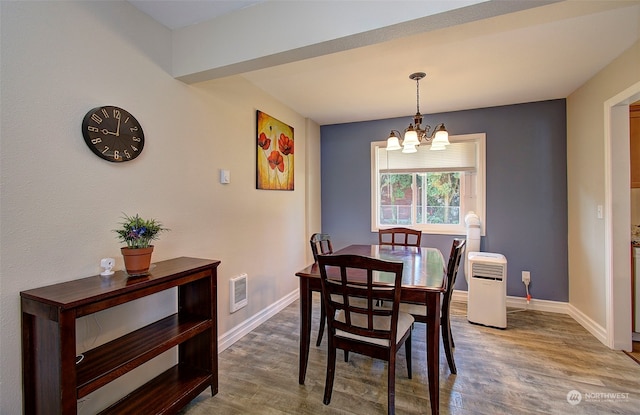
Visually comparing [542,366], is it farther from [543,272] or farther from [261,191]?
[261,191]

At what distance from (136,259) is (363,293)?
49.0 inches

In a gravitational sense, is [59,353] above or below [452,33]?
below

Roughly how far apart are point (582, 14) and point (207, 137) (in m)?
2.68

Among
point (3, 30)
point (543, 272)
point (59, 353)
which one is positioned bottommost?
point (543, 272)

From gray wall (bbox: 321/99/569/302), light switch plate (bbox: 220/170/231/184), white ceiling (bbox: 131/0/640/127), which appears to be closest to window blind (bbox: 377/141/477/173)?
gray wall (bbox: 321/99/569/302)

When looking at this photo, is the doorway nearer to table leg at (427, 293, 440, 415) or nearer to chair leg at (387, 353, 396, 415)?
table leg at (427, 293, 440, 415)

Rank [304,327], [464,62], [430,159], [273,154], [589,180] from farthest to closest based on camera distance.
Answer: [430,159] → [273,154] → [589,180] → [464,62] → [304,327]

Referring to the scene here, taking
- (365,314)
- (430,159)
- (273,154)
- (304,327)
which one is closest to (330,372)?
(304,327)

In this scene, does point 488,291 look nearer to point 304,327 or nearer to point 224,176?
point 304,327

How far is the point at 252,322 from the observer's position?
2.83 m

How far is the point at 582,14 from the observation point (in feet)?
5.73

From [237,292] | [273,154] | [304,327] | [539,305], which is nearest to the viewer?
[304,327]

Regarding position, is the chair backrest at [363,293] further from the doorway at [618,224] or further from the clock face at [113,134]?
the doorway at [618,224]

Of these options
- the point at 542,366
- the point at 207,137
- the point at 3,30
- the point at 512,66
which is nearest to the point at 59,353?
the point at 3,30
